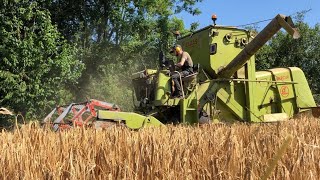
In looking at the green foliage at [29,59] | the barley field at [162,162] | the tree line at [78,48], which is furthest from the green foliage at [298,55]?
the barley field at [162,162]

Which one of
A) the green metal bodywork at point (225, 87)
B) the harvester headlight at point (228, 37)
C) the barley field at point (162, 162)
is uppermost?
the harvester headlight at point (228, 37)

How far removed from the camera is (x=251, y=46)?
8.63 meters

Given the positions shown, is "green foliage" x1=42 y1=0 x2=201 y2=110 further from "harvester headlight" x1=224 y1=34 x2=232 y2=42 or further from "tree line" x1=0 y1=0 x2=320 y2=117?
"harvester headlight" x1=224 y1=34 x2=232 y2=42

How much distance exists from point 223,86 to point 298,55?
18167 millimetres

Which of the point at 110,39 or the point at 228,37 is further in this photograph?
the point at 110,39

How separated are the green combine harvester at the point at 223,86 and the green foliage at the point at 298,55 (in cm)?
1516

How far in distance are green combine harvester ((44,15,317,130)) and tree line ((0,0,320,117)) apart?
4952 millimetres

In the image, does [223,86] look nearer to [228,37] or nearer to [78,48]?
[228,37]

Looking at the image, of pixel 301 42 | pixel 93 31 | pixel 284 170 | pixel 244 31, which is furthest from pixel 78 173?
pixel 301 42

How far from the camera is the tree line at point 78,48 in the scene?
1298 cm

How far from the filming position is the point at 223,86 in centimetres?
934

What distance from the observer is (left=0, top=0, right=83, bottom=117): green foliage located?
1275cm

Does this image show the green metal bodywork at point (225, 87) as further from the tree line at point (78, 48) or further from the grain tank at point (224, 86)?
the tree line at point (78, 48)

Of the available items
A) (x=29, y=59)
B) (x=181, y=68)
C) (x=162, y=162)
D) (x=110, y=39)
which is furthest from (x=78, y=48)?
(x=162, y=162)
